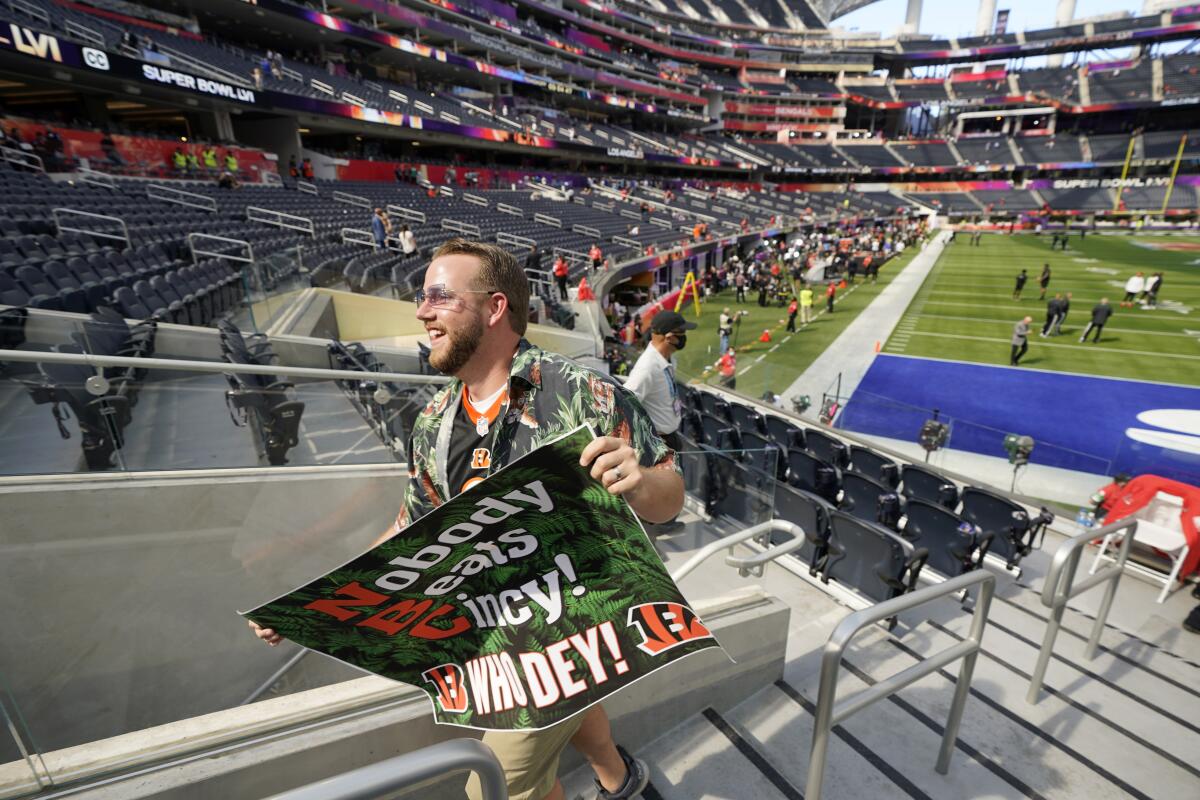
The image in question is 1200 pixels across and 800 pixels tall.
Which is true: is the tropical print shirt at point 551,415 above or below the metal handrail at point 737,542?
above

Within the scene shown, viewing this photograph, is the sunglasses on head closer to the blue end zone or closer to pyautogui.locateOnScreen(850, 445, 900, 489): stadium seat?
pyautogui.locateOnScreen(850, 445, 900, 489): stadium seat

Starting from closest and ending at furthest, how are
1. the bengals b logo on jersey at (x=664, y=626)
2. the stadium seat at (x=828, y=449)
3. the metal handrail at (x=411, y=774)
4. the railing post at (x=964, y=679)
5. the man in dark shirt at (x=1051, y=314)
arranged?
the metal handrail at (x=411, y=774)
the bengals b logo on jersey at (x=664, y=626)
the railing post at (x=964, y=679)
the stadium seat at (x=828, y=449)
the man in dark shirt at (x=1051, y=314)

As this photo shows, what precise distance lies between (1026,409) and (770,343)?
7567mm

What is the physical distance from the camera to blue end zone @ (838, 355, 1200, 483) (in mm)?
7719

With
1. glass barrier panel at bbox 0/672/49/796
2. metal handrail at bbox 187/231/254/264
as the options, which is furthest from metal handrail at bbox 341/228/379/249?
glass barrier panel at bbox 0/672/49/796

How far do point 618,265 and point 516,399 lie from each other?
71.5ft

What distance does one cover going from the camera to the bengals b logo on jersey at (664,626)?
4.50ft

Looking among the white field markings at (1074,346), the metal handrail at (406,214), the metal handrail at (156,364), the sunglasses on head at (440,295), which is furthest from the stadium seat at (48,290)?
the white field markings at (1074,346)

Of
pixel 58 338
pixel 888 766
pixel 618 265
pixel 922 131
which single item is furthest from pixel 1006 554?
pixel 922 131

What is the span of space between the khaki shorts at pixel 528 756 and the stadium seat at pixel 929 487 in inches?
228

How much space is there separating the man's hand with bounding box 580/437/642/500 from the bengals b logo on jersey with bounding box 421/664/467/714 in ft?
2.36

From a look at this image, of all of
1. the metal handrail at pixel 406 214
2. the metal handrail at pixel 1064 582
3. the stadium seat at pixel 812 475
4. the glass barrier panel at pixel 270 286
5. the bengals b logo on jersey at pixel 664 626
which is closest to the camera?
the bengals b logo on jersey at pixel 664 626

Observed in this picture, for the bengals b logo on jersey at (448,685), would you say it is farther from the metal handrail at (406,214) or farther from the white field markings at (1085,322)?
the white field markings at (1085,322)

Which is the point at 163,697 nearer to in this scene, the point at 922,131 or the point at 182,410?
the point at 182,410
